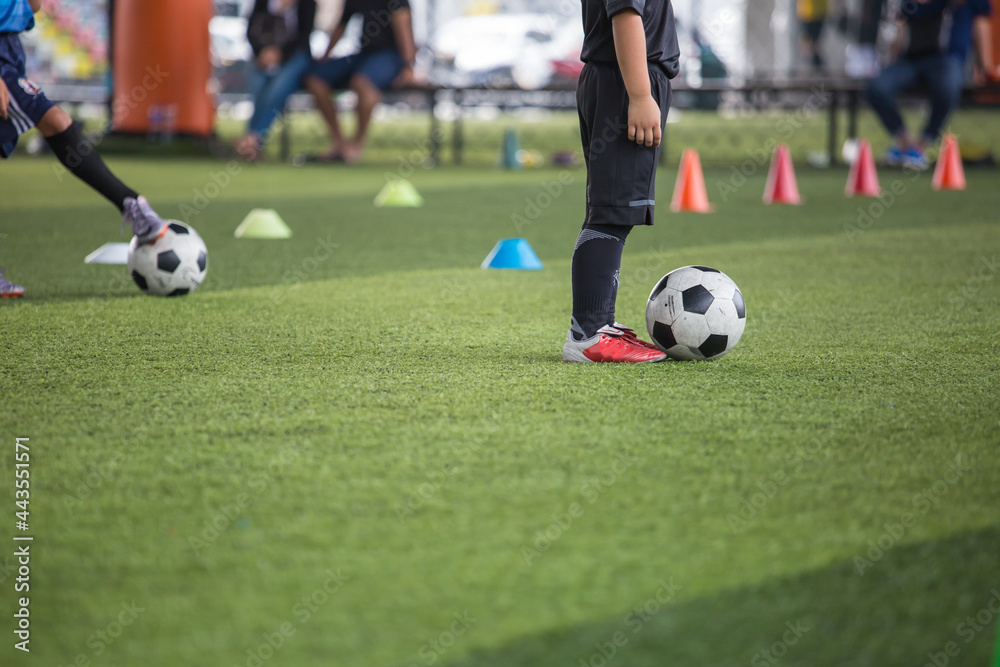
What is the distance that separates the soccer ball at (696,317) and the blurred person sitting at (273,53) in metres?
8.55

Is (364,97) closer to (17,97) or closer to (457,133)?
(457,133)

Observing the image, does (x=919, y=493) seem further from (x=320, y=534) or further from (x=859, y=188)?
(x=859, y=188)

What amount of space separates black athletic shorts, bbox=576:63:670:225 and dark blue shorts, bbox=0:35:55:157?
207cm

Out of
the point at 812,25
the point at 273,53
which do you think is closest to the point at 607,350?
the point at 273,53

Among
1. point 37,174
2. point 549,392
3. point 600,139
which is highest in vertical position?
point 600,139

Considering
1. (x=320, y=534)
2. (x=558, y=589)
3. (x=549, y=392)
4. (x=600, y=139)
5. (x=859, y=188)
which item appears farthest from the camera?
(x=859, y=188)

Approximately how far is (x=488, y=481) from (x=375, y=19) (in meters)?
9.43

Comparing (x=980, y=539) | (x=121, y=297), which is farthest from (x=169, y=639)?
(x=121, y=297)

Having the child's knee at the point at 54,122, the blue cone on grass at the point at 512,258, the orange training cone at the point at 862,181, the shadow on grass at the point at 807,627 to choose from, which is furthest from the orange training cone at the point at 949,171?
the shadow on grass at the point at 807,627

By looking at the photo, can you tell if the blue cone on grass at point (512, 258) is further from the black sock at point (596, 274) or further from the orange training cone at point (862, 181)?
the orange training cone at point (862, 181)

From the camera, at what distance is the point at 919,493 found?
1730mm

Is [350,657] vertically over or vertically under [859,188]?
over

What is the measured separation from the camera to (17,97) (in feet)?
11.8

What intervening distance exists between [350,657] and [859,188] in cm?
734
